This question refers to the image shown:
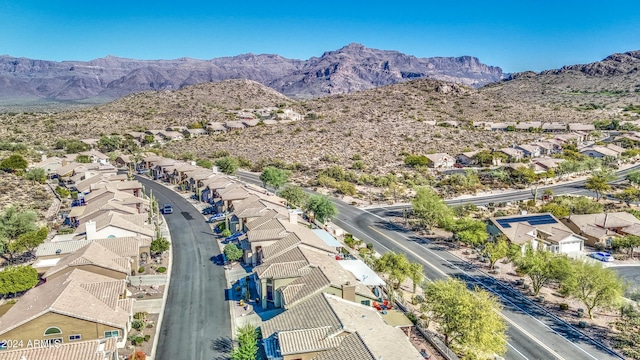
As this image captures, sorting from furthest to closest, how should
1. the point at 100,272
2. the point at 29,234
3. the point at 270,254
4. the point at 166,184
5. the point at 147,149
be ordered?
the point at 147,149 < the point at 166,184 < the point at 29,234 < the point at 270,254 < the point at 100,272

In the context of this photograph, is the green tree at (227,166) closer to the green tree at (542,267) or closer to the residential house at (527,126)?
the green tree at (542,267)

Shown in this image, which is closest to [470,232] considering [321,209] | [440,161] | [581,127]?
[321,209]

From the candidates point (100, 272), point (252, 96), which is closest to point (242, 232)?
point (100, 272)

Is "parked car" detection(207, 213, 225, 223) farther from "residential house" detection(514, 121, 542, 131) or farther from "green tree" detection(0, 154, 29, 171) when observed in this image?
"residential house" detection(514, 121, 542, 131)

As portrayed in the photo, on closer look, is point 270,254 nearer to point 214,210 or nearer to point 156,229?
point 156,229

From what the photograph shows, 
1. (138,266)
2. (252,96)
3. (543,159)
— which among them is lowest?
(138,266)

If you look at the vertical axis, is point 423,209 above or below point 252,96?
below

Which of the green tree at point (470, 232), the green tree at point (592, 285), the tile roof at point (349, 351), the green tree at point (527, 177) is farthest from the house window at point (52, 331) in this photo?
the green tree at point (527, 177)
